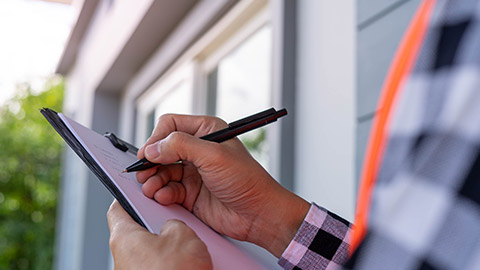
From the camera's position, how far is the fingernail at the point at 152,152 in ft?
2.26

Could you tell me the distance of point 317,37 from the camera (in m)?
1.27

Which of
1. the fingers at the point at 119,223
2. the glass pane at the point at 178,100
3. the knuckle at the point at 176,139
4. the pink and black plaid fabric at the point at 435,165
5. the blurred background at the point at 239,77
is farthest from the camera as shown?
the glass pane at the point at 178,100

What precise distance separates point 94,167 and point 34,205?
782 cm

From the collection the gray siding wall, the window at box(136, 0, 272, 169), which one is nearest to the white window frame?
the window at box(136, 0, 272, 169)

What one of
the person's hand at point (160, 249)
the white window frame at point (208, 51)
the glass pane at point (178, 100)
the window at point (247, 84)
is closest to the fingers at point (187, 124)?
the person's hand at point (160, 249)

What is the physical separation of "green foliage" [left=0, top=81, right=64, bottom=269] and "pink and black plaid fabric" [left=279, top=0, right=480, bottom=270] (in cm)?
789

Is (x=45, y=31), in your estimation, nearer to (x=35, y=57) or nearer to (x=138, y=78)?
(x=35, y=57)

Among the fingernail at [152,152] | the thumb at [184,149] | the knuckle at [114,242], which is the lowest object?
the knuckle at [114,242]

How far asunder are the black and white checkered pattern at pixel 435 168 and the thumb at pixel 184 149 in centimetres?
44

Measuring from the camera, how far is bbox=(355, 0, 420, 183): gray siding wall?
99cm

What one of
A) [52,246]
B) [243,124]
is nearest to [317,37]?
[243,124]

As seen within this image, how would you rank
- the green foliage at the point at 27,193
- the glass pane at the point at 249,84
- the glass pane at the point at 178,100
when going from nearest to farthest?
the glass pane at the point at 249,84 → the glass pane at the point at 178,100 → the green foliage at the point at 27,193

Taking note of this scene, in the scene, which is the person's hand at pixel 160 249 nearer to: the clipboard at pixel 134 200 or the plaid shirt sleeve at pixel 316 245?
the clipboard at pixel 134 200

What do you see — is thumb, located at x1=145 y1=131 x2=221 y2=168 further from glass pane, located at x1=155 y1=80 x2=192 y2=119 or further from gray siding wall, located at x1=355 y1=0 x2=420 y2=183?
glass pane, located at x1=155 y1=80 x2=192 y2=119
